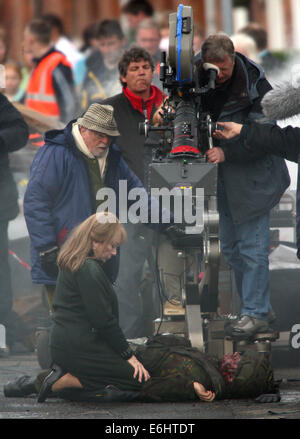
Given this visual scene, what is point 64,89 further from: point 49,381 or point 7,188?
point 49,381

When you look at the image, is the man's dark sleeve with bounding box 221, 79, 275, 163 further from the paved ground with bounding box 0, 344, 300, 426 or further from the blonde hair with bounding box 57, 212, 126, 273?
the paved ground with bounding box 0, 344, 300, 426

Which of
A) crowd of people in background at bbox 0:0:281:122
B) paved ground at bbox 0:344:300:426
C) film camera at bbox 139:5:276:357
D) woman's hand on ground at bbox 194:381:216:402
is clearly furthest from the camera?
crowd of people in background at bbox 0:0:281:122

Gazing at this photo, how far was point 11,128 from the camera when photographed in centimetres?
934

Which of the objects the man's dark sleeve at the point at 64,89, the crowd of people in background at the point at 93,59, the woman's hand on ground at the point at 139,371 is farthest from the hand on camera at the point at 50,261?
the man's dark sleeve at the point at 64,89

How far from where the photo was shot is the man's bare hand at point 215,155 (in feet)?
26.1

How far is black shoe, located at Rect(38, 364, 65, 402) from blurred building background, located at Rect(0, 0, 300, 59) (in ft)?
69.7

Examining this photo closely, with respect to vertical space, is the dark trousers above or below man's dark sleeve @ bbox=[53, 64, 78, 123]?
below

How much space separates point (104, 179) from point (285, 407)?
2.07 metres

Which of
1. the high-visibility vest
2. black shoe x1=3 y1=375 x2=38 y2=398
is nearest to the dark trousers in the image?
black shoe x1=3 y1=375 x2=38 y2=398

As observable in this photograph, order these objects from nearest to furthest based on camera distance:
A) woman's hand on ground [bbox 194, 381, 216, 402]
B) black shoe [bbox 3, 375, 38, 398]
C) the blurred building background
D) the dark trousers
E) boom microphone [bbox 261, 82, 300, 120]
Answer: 1. woman's hand on ground [bbox 194, 381, 216, 402]
2. black shoe [bbox 3, 375, 38, 398]
3. boom microphone [bbox 261, 82, 300, 120]
4. the dark trousers
5. the blurred building background

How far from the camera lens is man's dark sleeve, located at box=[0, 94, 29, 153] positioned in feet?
30.5

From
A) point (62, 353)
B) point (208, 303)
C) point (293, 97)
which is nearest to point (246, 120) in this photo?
point (293, 97)

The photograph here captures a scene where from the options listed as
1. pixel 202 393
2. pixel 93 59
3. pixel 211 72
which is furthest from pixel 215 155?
pixel 93 59

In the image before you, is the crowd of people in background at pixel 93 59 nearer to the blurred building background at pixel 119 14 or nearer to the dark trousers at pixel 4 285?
the dark trousers at pixel 4 285
